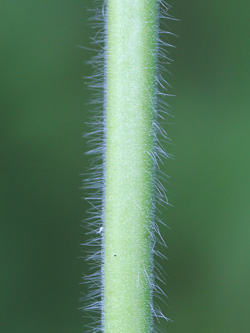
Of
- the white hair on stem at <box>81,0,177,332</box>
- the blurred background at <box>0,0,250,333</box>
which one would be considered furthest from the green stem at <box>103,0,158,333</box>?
the blurred background at <box>0,0,250,333</box>

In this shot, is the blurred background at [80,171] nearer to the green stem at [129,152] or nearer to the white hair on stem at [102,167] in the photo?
the white hair on stem at [102,167]

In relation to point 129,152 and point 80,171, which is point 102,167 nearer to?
point 129,152

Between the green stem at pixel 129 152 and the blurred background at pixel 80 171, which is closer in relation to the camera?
Result: the green stem at pixel 129 152

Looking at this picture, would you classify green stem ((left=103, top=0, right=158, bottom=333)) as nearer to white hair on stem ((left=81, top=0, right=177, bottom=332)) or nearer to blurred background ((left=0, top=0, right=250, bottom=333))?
white hair on stem ((left=81, top=0, right=177, bottom=332))

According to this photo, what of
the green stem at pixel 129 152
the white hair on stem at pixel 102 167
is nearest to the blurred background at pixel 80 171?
the white hair on stem at pixel 102 167

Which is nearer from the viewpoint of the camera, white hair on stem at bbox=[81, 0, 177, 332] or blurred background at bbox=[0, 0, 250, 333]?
white hair on stem at bbox=[81, 0, 177, 332]
